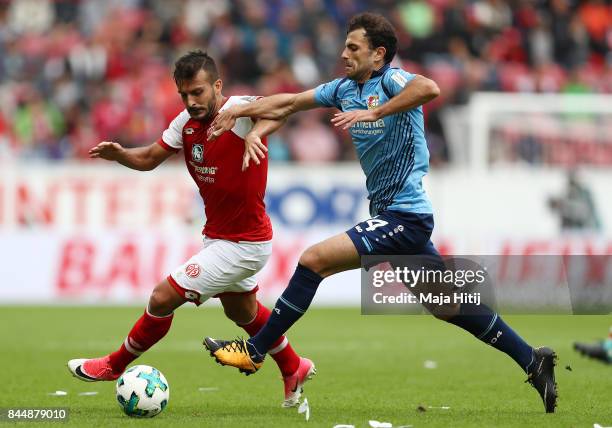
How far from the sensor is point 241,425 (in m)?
7.32

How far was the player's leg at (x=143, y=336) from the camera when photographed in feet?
26.7

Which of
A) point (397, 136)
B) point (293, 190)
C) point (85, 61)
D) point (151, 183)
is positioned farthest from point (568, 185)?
point (397, 136)

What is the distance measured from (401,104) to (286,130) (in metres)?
13.3

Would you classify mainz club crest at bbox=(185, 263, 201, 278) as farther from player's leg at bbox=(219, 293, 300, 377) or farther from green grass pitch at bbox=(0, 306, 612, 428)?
green grass pitch at bbox=(0, 306, 612, 428)

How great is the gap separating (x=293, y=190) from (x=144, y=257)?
2.62 meters

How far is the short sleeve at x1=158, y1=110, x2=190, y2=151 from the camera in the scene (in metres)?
8.50

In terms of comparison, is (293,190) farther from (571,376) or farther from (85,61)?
(571,376)

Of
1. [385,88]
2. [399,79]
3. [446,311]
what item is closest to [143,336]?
[446,311]

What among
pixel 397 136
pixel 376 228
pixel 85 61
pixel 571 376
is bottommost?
pixel 571 376

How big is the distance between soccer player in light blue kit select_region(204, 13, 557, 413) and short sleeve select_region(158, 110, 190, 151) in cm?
43

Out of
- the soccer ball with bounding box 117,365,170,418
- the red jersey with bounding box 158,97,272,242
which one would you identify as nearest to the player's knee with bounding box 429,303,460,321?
the red jersey with bounding box 158,97,272,242

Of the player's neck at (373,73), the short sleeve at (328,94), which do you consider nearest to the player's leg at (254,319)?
the short sleeve at (328,94)

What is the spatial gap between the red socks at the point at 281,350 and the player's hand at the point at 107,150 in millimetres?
1497

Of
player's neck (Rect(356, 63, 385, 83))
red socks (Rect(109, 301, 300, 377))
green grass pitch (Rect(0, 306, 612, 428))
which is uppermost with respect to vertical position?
player's neck (Rect(356, 63, 385, 83))
